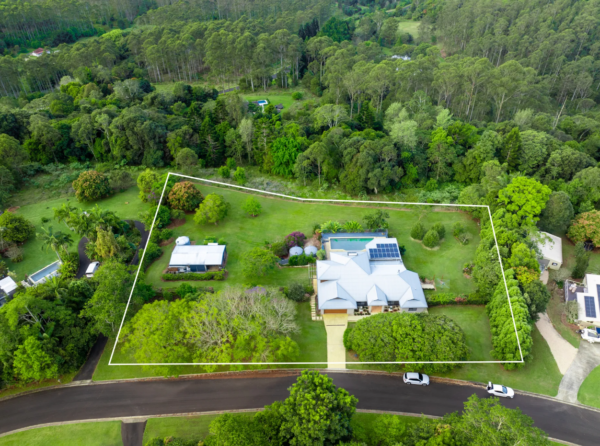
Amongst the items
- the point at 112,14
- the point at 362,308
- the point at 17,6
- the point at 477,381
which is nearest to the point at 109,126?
the point at 362,308

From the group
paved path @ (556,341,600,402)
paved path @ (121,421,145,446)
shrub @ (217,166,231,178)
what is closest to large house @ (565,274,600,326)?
paved path @ (556,341,600,402)

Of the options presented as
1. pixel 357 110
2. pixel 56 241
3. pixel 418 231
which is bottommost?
pixel 418 231

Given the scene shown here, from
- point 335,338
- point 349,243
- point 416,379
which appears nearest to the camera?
point 416,379

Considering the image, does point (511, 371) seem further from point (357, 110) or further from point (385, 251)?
point (357, 110)

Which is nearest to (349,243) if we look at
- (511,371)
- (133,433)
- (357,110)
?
(511,371)

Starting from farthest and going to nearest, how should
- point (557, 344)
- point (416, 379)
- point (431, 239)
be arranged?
point (431, 239)
point (557, 344)
point (416, 379)

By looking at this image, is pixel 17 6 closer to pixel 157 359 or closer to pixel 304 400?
pixel 157 359
